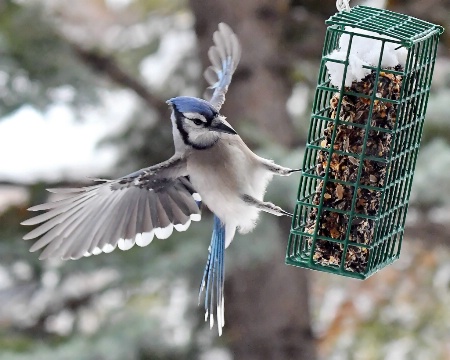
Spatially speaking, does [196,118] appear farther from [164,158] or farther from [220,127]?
[164,158]

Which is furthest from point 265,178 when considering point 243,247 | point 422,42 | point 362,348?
point 362,348

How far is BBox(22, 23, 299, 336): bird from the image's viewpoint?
→ 324cm

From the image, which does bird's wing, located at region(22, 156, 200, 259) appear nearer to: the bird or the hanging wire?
the bird

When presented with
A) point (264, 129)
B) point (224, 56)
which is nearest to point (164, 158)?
point (264, 129)

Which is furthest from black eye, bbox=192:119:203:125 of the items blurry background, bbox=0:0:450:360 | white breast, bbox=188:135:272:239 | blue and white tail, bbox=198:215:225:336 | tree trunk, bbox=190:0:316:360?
tree trunk, bbox=190:0:316:360

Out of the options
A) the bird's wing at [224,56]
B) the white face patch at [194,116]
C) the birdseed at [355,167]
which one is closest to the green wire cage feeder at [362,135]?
the birdseed at [355,167]

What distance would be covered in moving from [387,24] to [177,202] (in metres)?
1.22

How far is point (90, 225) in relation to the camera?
11.0ft

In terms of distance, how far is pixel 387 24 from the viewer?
8.78 ft

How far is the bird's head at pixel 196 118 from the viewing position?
2994 mm

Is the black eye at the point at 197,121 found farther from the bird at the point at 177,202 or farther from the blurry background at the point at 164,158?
the blurry background at the point at 164,158

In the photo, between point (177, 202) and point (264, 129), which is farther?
point (264, 129)

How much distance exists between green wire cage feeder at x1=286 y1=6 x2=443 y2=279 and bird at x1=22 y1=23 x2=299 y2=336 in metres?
0.31

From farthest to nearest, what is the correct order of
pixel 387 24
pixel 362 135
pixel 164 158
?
pixel 164 158, pixel 362 135, pixel 387 24
